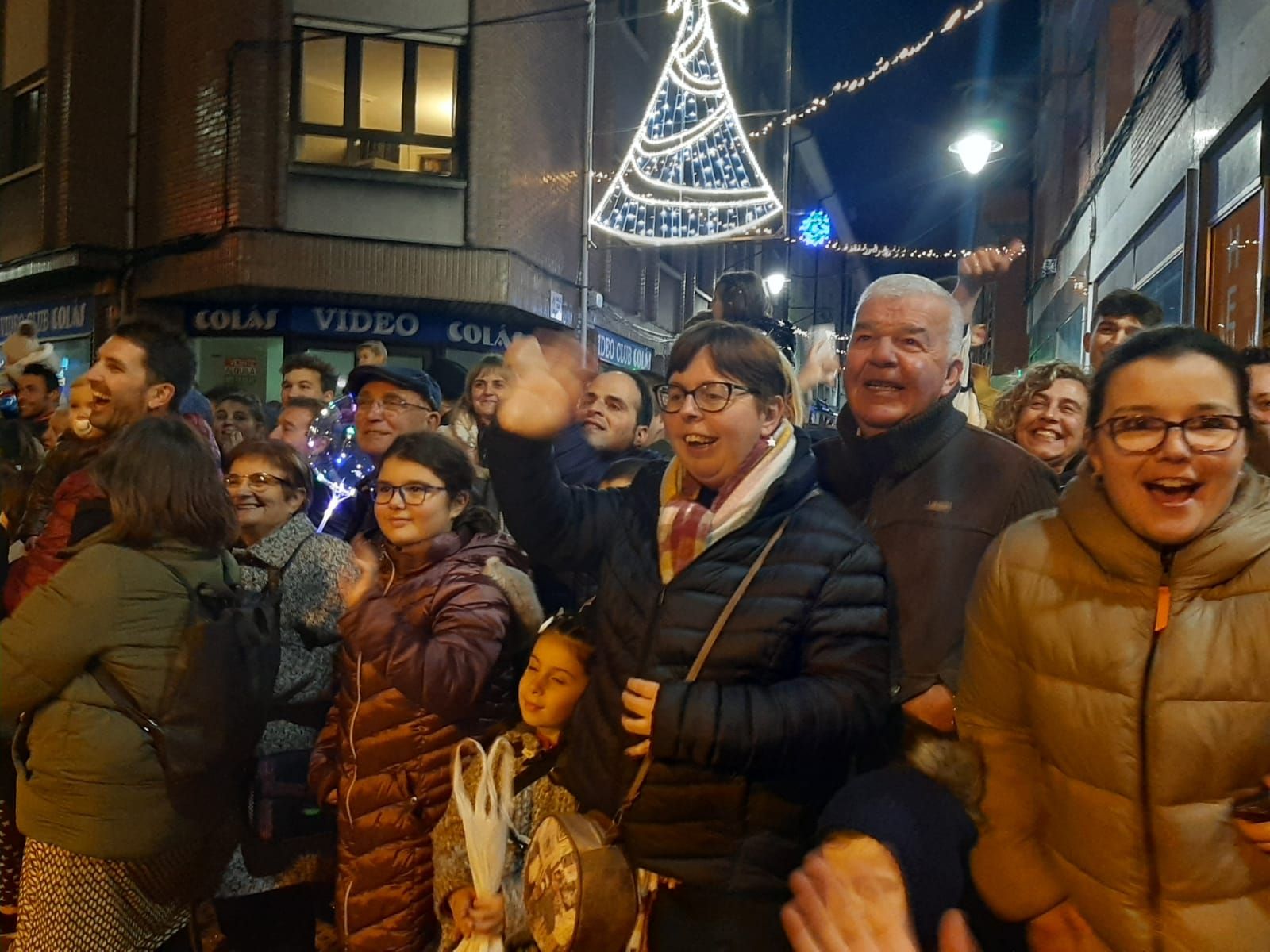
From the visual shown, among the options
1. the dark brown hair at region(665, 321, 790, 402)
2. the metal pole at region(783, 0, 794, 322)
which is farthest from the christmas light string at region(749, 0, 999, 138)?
the dark brown hair at region(665, 321, 790, 402)

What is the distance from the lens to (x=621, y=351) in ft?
57.1

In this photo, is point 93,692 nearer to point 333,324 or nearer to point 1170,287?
point 1170,287

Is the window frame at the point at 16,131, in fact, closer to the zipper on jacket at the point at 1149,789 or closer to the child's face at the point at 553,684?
the child's face at the point at 553,684

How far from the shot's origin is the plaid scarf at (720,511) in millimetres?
2391

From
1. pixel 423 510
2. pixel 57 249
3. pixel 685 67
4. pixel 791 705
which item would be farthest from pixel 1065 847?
pixel 57 249

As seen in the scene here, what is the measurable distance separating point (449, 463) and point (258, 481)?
98 centimetres

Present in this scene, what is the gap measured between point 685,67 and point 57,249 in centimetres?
914

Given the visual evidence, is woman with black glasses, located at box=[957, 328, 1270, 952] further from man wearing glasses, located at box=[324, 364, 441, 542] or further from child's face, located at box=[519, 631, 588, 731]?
man wearing glasses, located at box=[324, 364, 441, 542]

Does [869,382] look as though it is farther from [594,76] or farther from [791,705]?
[594,76]

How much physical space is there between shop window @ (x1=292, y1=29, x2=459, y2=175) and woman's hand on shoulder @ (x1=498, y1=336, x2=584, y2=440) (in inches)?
432

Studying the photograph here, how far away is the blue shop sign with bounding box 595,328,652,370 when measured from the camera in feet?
53.5

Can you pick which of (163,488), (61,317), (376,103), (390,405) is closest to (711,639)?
(163,488)

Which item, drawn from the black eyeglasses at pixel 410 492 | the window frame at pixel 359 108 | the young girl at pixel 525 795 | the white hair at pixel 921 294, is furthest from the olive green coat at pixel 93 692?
the window frame at pixel 359 108

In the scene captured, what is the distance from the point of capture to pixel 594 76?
613 inches
